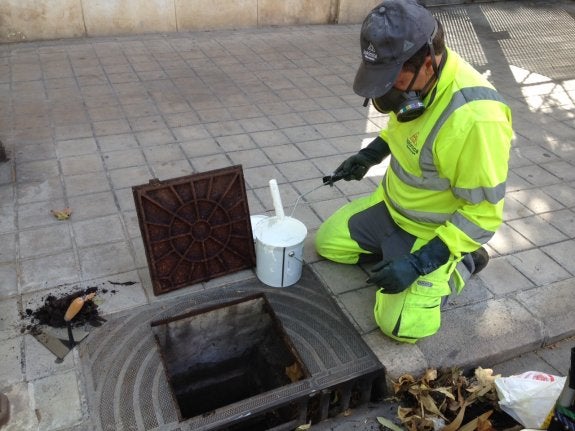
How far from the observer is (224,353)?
10.3 ft

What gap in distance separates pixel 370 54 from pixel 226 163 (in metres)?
2.38

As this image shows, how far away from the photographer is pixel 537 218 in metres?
4.11

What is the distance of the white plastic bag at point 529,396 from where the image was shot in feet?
8.03

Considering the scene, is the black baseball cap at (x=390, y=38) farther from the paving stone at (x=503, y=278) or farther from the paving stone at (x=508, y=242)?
the paving stone at (x=508, y=242)

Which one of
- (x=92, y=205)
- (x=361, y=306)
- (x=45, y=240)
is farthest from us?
(x=92, y=205)

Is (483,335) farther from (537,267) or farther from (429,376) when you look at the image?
(537,267)

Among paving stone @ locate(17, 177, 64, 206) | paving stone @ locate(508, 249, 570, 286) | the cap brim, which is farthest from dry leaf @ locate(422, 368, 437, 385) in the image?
paving stone @ locate(17, 177, 64, 206)

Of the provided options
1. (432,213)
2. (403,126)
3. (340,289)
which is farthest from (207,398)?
(403,126)

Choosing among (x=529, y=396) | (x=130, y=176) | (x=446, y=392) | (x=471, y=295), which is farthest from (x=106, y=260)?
(x=529, y=396)

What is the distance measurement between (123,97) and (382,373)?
4.33 meters

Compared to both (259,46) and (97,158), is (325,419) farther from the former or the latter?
(259,46)

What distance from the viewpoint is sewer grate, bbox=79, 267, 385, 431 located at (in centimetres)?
245

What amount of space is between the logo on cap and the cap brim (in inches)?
1.2

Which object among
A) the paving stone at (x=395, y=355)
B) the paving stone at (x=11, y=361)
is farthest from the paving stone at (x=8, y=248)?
the paving stone at (x=395, y=355)
